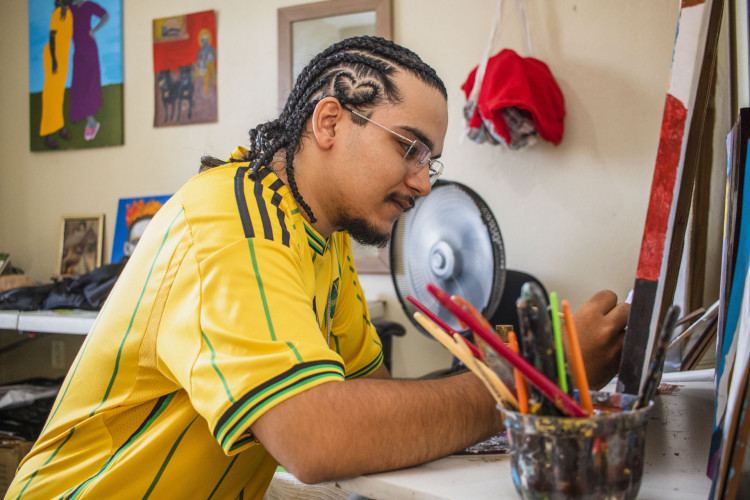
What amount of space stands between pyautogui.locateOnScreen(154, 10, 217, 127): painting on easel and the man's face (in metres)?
2.25

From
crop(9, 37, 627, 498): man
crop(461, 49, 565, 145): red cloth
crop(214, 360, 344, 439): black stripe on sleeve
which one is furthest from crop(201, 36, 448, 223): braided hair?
crop(461, 49, 565, 145): red cloth

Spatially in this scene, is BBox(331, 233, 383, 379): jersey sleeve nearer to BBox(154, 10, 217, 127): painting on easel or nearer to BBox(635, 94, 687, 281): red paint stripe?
BBox(635, 94, 687, 281): red paint stripe

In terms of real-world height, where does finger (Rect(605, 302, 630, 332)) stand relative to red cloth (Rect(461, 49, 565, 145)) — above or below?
below

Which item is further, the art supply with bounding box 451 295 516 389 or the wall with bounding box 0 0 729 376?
the wall with bounding box 0 0 729 376

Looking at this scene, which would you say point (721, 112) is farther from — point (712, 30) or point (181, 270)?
point (181, 270)

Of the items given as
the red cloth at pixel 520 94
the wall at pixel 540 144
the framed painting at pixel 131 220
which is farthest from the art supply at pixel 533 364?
the framed painting at pixel 131 220

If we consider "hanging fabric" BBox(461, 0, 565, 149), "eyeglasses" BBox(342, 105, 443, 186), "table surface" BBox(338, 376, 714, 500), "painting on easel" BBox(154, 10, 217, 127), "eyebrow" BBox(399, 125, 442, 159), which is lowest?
"table surface" BBox(338, 376, 714, 500)

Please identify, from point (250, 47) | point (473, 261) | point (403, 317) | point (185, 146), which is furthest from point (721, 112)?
point (185, 146)

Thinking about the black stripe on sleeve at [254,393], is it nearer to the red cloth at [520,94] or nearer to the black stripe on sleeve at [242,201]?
the black stripe on sleeve at [242,201]

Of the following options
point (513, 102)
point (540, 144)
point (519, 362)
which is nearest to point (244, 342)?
point (519, 362)

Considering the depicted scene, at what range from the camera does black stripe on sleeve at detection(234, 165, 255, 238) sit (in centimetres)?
84

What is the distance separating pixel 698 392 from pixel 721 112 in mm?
892

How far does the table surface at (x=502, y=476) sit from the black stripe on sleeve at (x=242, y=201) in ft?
1.16

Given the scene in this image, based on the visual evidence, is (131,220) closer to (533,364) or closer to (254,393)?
(254,393)
